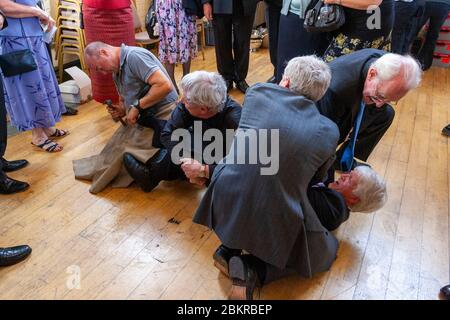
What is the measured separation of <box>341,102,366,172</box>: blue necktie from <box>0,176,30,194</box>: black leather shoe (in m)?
1.78

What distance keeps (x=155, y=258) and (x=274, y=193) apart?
665mm

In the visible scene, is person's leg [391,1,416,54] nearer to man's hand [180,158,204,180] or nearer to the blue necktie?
the blue necktie

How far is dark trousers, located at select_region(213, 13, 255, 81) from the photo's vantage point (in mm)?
2971

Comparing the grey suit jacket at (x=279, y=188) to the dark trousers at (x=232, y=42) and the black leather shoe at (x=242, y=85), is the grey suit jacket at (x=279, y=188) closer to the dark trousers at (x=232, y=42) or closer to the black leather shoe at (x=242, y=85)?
the dark trousers at (x=232, y=42)

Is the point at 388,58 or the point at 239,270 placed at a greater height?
the point at 388,58

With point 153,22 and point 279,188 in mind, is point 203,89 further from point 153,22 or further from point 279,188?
point 153,22

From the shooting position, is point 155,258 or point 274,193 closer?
point 274,193

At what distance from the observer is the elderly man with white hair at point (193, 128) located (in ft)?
5.15

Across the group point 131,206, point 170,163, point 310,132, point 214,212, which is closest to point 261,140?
point 310,132

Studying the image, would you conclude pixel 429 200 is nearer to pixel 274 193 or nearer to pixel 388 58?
pixel 388 58

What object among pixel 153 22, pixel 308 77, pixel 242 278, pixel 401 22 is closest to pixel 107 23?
pixel 153 22

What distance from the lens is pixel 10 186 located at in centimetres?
194
